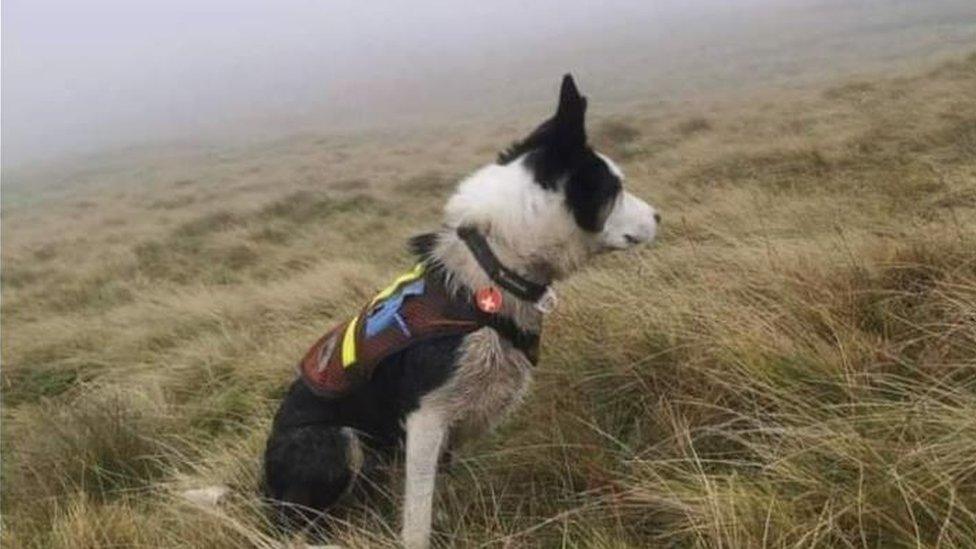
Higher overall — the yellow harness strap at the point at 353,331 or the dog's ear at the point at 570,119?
the dog's ear at the point at 570,119

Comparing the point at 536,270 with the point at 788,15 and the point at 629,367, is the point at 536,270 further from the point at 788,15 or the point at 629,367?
the point at 788,15

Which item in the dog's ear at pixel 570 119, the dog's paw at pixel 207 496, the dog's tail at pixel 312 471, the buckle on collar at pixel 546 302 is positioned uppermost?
the dog's ear at pixel 570 119

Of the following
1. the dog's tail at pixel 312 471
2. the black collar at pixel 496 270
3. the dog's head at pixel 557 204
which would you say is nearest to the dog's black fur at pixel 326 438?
the dog's tail at pixel 312 471

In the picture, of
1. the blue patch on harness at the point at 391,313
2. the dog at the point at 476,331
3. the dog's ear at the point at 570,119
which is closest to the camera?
the dog's ear at the point at 570,119

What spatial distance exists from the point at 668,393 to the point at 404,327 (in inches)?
41.1

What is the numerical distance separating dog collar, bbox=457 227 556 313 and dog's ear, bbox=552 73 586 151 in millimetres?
439

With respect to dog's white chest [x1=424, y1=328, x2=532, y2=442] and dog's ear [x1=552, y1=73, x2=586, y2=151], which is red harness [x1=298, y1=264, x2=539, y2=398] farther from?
dog's ear [x1=552, y1=73, x2=586, y2=151]

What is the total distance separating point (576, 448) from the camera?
336cm

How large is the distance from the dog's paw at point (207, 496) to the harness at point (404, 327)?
588 millimetres

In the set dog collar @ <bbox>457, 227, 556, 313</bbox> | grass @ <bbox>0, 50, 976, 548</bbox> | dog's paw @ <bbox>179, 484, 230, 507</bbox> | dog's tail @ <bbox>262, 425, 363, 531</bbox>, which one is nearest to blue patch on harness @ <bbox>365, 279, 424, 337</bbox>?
dog collar @ <bbox>457, 227, 556, 313</bbox>

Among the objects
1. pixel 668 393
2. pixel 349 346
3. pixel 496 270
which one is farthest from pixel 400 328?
pixel 668 393

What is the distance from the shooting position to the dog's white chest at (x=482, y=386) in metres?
3.20

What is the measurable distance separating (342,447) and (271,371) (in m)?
2.64

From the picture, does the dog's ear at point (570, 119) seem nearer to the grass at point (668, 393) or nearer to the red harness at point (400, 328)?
the red harness at point (400, 328)
